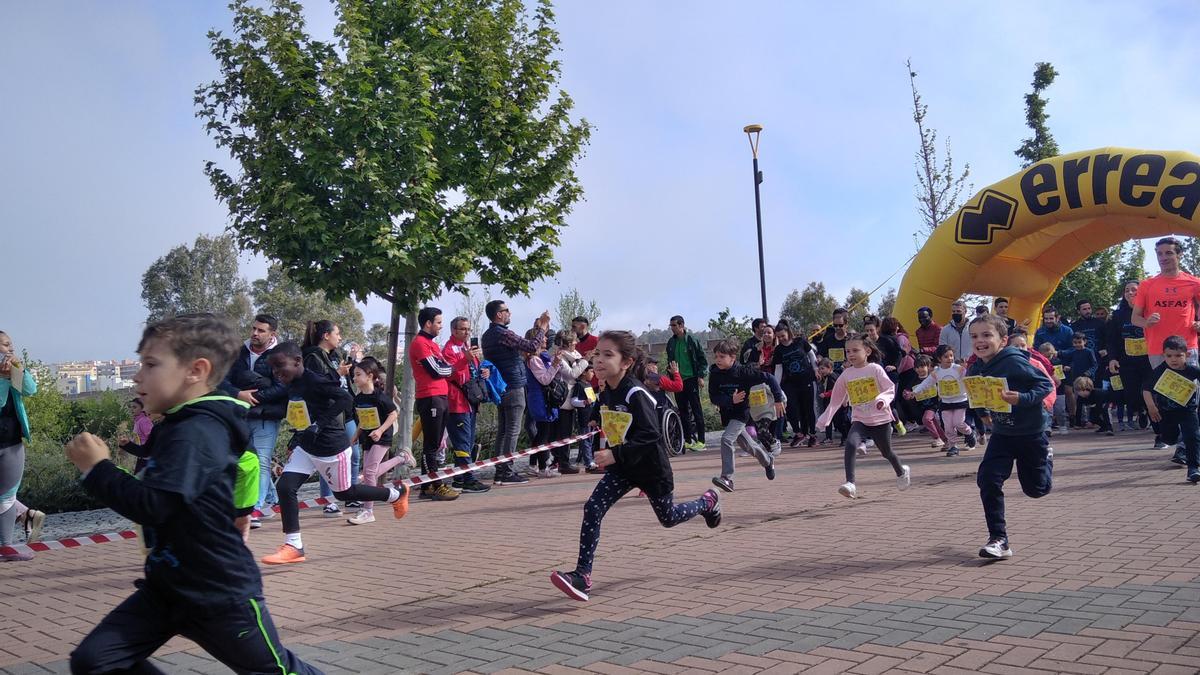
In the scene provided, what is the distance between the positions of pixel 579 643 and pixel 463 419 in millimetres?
6610

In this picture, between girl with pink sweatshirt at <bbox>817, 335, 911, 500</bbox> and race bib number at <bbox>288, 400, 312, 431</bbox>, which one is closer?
race bib number at <bbox>288, 400, 312, 431</bbox>

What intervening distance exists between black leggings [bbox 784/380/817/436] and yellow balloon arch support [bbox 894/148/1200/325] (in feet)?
12.7

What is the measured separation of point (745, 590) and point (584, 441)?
26.9 ft

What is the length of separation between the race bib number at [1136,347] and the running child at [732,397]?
5200 millimetres

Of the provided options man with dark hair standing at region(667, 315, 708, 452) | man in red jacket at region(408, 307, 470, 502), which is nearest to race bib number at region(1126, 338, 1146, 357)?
man with dark hair standing at region(667, 315, 708, 452)

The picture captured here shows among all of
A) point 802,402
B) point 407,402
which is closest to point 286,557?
point 407,402

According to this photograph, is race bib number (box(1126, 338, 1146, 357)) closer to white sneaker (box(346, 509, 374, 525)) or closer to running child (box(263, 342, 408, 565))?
running child (box(263, 342, 408, 565))

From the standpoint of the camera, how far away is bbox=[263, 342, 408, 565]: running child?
7.43m

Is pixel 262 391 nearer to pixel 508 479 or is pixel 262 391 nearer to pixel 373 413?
pixel 373 413

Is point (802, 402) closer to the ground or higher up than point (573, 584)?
higher up

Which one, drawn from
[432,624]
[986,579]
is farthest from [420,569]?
[986,579]

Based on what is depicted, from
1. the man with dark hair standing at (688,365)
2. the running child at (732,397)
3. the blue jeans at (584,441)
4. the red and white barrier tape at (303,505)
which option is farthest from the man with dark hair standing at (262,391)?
the man with dark hair standing at (688,365)

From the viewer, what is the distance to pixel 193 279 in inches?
2208

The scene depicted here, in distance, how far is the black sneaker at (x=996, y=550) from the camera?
598 centimetres
